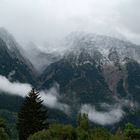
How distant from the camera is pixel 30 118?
329 feet

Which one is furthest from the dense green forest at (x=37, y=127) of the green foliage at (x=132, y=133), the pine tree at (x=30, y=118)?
the green foliage at (x=132, y=133)

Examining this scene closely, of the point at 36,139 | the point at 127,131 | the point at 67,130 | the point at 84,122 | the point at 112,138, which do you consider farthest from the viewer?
the point at 127,131

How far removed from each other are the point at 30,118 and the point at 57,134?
799cm

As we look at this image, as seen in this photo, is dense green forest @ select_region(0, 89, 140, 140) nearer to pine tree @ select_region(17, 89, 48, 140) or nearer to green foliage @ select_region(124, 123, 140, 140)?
pine tree @ select_region(17, 89, 48, 140)

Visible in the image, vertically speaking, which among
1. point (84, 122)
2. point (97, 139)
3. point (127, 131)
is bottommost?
point (97, 139)

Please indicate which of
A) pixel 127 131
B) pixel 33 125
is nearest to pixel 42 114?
pixel 33 125

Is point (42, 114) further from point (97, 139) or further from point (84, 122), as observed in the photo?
point (84, 122)

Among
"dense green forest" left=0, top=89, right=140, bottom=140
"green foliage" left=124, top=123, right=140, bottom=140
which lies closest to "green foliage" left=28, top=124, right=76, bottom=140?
"dense green forest" left=0, top=89, right=140, bottom=140

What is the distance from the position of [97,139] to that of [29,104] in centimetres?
1494

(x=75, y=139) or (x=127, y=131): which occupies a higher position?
(x=127, y=131)

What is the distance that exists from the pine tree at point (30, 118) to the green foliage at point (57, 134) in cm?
456

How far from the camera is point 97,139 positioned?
9794 centimetres

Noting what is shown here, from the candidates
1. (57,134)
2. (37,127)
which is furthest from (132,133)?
(57,134)

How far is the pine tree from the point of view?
99750mm
